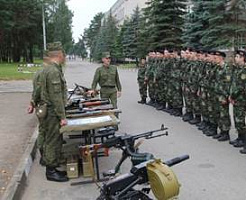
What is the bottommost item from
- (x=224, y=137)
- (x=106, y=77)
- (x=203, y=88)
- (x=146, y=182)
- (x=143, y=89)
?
(x=224, y=137)

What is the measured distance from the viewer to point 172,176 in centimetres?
415

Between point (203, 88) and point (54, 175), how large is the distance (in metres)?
4.55

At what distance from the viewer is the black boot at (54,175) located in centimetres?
697

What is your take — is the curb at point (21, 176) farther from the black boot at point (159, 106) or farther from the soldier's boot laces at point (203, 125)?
the black boot at point (159, 106)

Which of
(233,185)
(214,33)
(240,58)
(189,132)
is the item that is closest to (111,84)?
(189,132)

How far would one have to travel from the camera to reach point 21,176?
6734 millimetres

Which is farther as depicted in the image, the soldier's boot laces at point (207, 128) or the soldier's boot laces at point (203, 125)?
the soldier's boot laces at point (203, 125)

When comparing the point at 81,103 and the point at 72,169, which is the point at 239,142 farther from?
the point at 72,169

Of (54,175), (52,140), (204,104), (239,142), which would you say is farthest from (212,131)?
(52,140)

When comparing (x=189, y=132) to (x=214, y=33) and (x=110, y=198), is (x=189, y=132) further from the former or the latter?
(x=214, y=33)

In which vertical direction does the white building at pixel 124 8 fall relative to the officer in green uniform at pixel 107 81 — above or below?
above

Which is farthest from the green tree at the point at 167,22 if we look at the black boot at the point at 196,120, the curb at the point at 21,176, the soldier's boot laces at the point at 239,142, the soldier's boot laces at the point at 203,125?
the curb at the point at 21,176

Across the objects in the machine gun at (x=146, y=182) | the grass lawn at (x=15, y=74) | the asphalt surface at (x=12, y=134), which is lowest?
the grass lawn at (x=15, y=74)

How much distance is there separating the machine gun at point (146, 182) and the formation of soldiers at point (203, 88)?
448 centimetres
